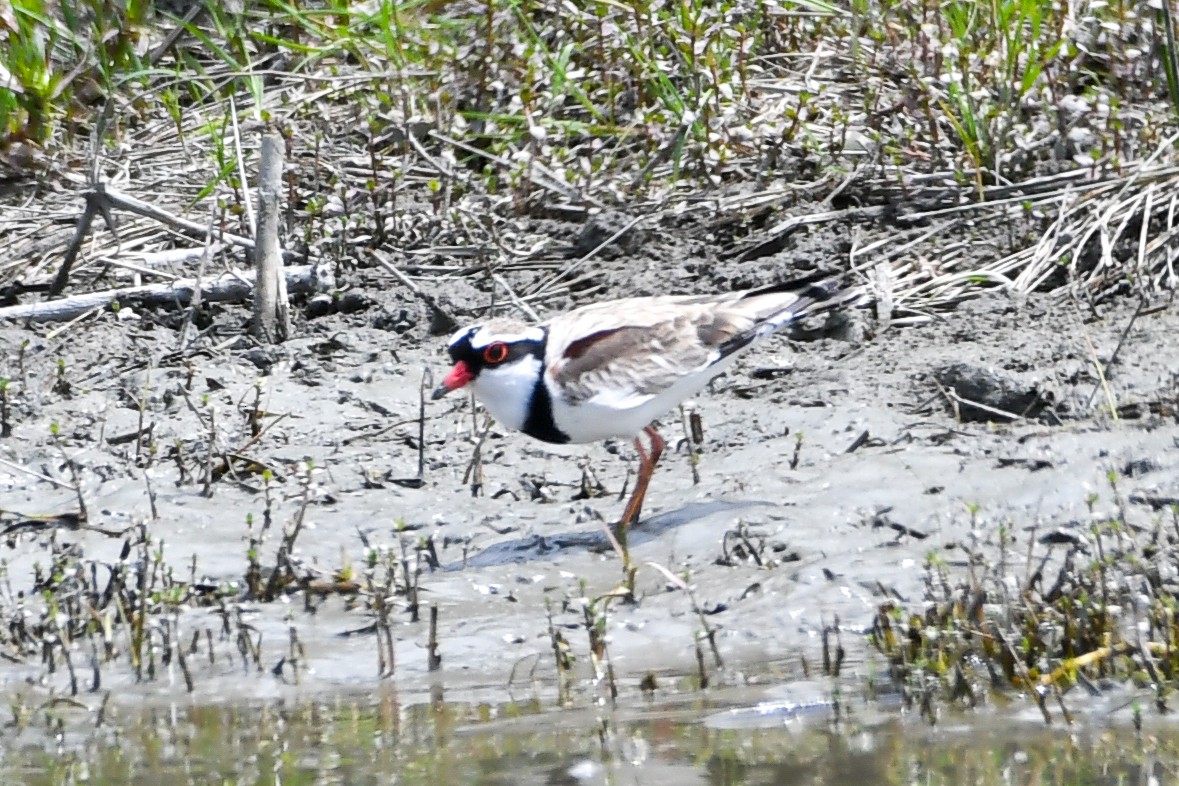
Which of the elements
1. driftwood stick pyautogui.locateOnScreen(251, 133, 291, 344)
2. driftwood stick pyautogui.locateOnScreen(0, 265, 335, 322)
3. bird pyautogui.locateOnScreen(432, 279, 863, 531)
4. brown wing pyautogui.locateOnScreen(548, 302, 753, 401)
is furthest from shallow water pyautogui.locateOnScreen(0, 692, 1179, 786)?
driftwood stick pyautogui.locateOnScreen(0, 265, 335, 322)

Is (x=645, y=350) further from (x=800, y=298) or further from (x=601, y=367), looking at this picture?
(x=800, y=298)

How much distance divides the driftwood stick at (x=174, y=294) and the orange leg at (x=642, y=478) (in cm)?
250

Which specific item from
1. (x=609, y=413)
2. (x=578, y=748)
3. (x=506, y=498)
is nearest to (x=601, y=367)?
(x=609, y=413)

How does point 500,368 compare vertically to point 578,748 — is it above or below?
above

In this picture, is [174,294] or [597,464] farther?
[174,294]

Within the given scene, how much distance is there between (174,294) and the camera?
861 cm

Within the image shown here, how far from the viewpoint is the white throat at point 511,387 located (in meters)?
6.45

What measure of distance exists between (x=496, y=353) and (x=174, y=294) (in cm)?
274

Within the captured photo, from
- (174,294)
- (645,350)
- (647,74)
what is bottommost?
(645,350)

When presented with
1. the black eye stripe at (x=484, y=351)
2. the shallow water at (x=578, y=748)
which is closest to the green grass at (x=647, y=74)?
the black eye stripe at (x=484, y=351)

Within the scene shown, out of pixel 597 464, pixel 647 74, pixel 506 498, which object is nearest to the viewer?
pixel 506 498

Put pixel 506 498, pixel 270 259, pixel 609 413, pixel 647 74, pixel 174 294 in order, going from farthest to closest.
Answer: pixel 647 74 → pixel 174 294 → pixel 270 259 → pixel 506 498 → pixel 609 413

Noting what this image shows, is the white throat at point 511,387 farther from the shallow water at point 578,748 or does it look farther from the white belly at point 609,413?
the shallow water at point 578,748

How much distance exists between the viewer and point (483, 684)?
203 inches
